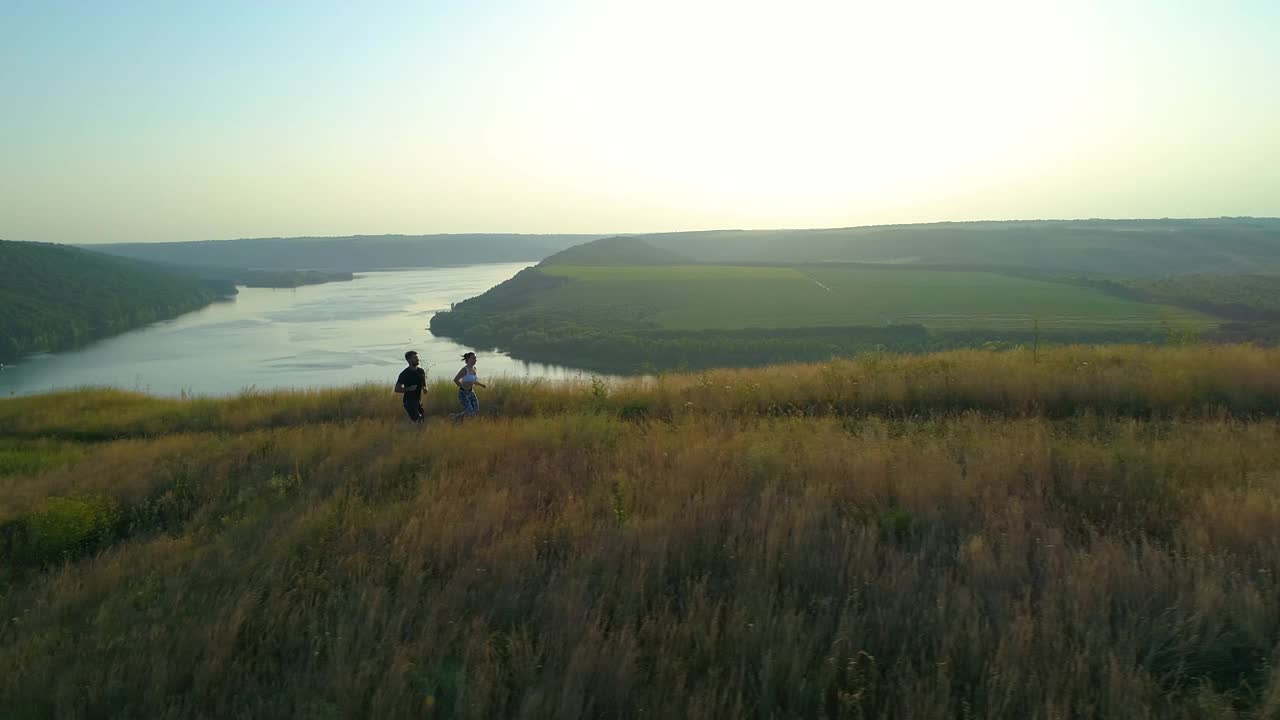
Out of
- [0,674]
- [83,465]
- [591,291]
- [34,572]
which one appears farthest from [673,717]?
[591,291]

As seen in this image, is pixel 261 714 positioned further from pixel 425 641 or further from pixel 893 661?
pixel 893 661

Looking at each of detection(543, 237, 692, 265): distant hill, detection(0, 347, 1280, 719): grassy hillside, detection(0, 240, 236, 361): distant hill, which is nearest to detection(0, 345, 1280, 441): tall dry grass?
detection(0, 347, 1280, 719): grassy hillside

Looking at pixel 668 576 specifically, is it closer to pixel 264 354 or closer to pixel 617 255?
pixel 264 354

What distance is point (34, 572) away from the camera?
5047 mm

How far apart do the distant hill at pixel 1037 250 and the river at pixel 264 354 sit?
7358 cm

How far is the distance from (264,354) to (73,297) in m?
52.7

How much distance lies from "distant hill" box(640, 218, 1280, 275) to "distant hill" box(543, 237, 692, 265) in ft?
35.0

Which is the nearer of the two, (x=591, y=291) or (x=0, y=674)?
(x=0, y=674)

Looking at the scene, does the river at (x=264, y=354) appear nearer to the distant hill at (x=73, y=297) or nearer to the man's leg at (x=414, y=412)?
the distant hill at (x=73, y=297)

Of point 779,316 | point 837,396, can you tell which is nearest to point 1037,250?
point 779,316

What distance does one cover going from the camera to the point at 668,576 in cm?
431

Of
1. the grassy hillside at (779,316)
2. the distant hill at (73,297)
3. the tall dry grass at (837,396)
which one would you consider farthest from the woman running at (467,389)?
the distant hill at (73,297)

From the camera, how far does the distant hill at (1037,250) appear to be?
105 metres

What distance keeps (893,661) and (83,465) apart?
31.8 feet
